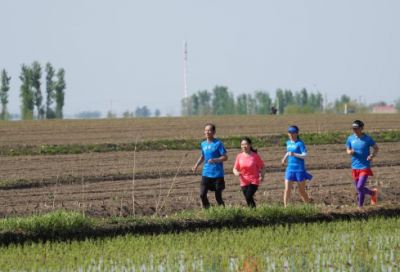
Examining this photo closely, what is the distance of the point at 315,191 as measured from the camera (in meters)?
17.5

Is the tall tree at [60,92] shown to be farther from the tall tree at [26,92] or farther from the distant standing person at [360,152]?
the distant standing person at [360,152]

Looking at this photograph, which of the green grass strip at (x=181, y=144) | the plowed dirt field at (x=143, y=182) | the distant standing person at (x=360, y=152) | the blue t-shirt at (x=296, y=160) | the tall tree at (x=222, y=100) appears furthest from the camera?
the tall tree at (x=222, y=100)

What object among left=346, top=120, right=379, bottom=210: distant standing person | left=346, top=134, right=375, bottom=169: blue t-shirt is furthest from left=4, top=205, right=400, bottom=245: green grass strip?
left=346, top=134, right=375, bottom=169: blue t-shirt

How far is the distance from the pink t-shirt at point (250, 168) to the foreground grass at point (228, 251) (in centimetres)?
117

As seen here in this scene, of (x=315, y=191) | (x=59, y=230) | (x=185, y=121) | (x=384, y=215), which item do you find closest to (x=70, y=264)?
(x=59, y=230)

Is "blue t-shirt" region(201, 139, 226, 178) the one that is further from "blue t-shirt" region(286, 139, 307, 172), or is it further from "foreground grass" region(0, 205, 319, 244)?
"blue t-shirt" region(286, 139, 307, 172)

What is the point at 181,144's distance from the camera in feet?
96.8

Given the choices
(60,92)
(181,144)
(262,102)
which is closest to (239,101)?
(262,102)

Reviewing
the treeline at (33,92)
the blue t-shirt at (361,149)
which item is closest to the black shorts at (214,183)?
the blue t-shirt at (361,149)

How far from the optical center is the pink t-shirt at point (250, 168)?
13500 mm

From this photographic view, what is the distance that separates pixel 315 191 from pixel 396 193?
189cm

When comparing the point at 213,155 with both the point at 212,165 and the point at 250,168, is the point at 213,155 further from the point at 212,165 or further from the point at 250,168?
the point at 250,168

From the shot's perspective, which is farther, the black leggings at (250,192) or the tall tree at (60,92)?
the tall tree at (60,92)

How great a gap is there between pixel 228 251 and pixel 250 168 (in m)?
3.21
